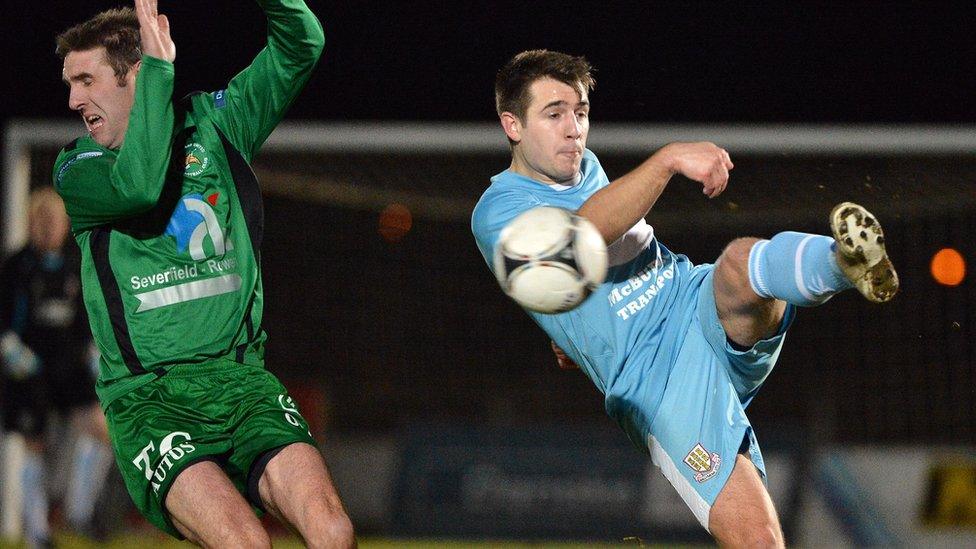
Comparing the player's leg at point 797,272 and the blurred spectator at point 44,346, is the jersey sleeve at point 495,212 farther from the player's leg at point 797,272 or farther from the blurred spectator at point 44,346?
the blurred spectator at point 44,346

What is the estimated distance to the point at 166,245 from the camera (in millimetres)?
3863

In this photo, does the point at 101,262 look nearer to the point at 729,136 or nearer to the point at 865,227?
the point at 865,227

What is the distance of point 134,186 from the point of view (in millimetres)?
3637

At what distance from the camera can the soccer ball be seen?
3.58m

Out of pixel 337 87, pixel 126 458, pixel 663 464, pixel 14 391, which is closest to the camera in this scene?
pixel 126 458

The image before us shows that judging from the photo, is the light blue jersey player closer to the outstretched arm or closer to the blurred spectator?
the outstretched arm

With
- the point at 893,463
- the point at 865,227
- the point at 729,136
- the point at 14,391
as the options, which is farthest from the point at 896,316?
the point at 865,227

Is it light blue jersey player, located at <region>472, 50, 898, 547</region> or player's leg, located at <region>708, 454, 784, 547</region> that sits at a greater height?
light blue jersey player, located at <region>472, 50, 898, 547</region>

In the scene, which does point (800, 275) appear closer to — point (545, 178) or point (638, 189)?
point (638, 189)

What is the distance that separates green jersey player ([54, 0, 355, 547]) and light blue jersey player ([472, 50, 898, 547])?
33.7 inches

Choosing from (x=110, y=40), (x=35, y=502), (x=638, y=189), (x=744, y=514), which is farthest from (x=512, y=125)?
(x=35, y=502)

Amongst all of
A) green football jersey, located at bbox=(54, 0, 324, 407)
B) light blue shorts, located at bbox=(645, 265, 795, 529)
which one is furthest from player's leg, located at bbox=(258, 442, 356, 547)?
light blue shorts, located at bbox=(645, 265, 795, 529)

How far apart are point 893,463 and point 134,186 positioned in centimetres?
795

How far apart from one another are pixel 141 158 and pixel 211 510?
1.02 metres
